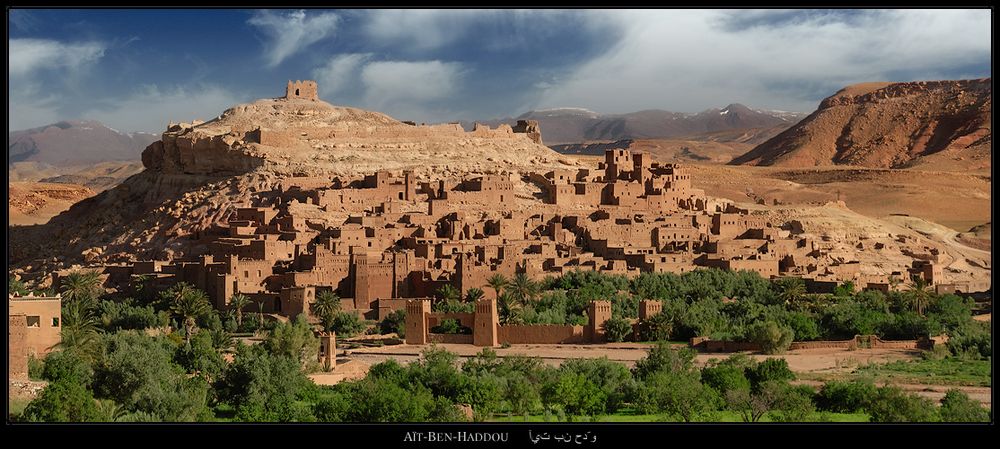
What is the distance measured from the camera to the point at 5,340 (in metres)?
12.1

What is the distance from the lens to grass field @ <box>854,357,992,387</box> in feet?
82.0

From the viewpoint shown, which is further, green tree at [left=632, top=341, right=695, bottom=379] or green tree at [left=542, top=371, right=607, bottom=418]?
green tree at [left=632, top=341, right=695, bottom=379]

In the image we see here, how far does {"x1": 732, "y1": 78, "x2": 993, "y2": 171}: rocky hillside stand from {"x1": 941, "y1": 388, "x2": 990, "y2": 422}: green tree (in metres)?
62.9

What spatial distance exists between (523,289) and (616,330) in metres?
3.31

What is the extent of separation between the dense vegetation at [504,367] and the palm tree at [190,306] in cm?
4

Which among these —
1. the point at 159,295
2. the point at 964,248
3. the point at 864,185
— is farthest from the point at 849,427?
the point at 864,185

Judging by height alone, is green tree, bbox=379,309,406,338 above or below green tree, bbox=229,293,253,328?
below

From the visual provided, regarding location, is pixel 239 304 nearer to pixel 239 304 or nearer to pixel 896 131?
pixel 239 304

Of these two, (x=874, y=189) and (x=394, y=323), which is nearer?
(x=394, y=323)

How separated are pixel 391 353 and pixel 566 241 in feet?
30.5

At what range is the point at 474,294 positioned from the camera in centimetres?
3331

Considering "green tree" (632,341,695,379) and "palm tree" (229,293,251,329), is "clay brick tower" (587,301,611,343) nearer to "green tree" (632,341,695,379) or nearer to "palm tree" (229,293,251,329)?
"green tree" (632,341,695,379)

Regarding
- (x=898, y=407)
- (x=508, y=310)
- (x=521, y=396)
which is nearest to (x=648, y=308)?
(x=508, y=310)

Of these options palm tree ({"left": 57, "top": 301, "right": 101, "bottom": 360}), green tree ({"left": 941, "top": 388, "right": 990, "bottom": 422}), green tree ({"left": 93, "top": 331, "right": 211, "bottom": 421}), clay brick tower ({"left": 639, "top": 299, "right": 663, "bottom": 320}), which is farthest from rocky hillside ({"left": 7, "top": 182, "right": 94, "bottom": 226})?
green tree ({"left": 941, "top": 388, "right": 990, "bottom": 422})
